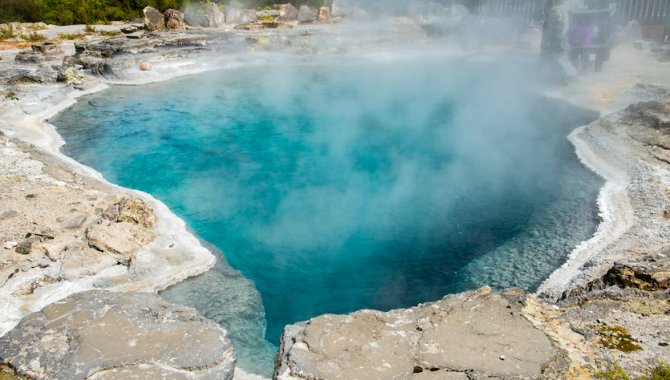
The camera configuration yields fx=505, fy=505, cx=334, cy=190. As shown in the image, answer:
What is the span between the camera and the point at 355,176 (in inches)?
442

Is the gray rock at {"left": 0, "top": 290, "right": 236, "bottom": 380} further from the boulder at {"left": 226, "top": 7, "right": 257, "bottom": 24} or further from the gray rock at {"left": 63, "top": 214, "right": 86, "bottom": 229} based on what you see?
the boulder at {"left": 226, "top": 7, "right": 257, "bottom": 24}

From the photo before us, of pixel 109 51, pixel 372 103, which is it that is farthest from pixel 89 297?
pixel 109 51

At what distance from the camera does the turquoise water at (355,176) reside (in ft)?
25.5

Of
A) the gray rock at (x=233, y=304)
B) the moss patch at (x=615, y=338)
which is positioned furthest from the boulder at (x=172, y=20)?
the moss patch at (x=615, y=338)

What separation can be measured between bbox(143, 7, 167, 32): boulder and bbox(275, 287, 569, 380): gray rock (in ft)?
66.7

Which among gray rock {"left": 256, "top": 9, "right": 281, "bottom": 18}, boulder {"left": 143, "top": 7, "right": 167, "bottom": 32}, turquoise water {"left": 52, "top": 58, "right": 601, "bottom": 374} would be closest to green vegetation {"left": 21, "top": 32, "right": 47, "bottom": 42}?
boulder {"left": 143, "top": 7, "right": 167, "bottom": 32}

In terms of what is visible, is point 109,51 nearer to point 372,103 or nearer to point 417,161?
point 372,103

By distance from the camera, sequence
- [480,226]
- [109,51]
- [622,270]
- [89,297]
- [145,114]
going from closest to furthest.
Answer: [89,297] → [622,270] → [480,226] → [145,114] → [109,51]

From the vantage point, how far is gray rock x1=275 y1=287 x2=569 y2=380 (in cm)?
417

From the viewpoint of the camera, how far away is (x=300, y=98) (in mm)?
17266

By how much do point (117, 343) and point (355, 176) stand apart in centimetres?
721

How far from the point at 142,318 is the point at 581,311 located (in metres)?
4.31

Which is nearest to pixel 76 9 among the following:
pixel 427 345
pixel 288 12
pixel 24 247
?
pixel 288 12

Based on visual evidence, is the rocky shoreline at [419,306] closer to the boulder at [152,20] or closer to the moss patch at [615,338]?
the moss patch at [615,338]
